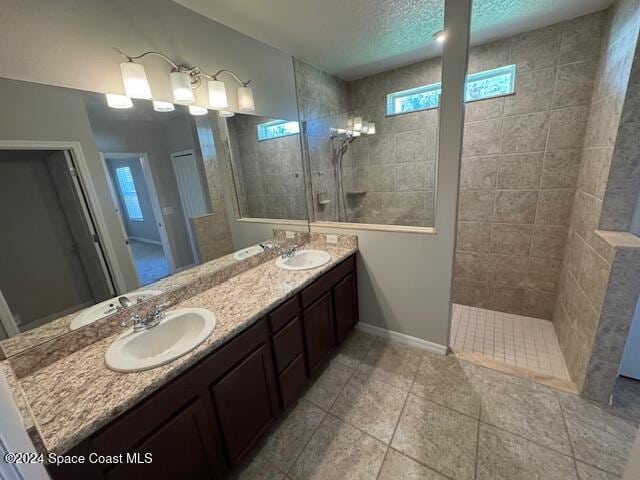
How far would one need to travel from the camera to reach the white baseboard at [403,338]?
2123 mm

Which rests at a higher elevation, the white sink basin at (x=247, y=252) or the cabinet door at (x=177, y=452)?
the white sink basin at (x=247, y=252)

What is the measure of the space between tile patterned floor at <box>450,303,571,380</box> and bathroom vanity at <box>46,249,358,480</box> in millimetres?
1349

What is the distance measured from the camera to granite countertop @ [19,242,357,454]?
0.78 metres

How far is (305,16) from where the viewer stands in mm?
1747

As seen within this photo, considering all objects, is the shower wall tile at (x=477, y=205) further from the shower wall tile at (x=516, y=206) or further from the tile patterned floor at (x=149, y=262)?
the tile patterned floor at (x=149, y=262)

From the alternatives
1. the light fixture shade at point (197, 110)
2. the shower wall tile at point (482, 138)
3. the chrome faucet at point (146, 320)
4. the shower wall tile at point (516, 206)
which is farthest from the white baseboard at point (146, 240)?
the shower wall tile at point (516, 206)

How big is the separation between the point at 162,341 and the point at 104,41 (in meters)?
1.51

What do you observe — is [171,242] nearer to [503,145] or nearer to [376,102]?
[376,102]

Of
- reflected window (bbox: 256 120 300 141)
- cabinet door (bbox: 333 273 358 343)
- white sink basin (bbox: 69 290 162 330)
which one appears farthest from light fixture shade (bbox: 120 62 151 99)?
cabinet door (bbox: 333 273 358 343)

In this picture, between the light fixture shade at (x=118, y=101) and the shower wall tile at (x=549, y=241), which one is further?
the shower wall tile at (x=549, y=241)

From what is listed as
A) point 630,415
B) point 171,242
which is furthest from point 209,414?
point 630,415

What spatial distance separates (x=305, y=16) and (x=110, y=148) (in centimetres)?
148

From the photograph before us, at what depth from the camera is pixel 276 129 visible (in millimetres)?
2258

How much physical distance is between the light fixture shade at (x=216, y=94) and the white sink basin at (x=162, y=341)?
129cm
